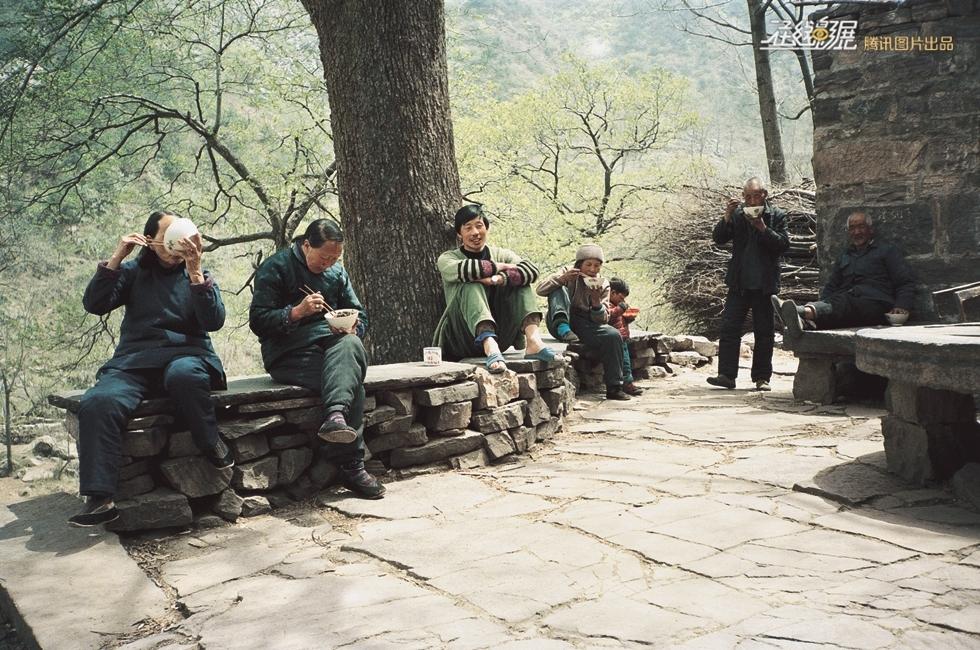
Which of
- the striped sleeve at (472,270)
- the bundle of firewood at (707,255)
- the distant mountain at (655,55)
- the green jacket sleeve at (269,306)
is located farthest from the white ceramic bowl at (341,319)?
the distant mountain at (655,55)

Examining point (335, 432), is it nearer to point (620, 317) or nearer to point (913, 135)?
point (620, 317)

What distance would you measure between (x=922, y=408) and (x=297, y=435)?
2802mm

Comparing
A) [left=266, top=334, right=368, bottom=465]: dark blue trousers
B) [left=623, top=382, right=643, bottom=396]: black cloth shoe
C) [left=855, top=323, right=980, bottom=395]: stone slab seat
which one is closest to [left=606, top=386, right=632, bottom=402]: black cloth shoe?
[left=623, top=382, right=643, bottom=396]: black cloth shoe

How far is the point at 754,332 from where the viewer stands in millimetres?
6672

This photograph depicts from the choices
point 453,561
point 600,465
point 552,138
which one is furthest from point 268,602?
point 552,138

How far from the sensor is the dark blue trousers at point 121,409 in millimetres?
3133

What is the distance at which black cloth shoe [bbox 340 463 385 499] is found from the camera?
3.79m

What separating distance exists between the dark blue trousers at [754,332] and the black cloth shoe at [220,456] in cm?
441

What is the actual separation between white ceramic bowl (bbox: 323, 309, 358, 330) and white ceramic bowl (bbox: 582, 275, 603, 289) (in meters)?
2.51

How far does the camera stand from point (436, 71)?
16.9ft

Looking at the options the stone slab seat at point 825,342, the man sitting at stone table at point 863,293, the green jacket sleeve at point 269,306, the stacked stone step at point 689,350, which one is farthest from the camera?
the stacked stone step at point 689,350

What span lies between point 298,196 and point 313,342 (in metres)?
7.93

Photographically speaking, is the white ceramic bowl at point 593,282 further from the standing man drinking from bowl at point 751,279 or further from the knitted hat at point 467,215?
the knitted hat at point 467,215

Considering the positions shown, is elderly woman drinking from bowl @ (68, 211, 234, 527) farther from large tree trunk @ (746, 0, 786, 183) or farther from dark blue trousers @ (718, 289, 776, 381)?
large tree trunk @ (746, 0, 786, 183)
